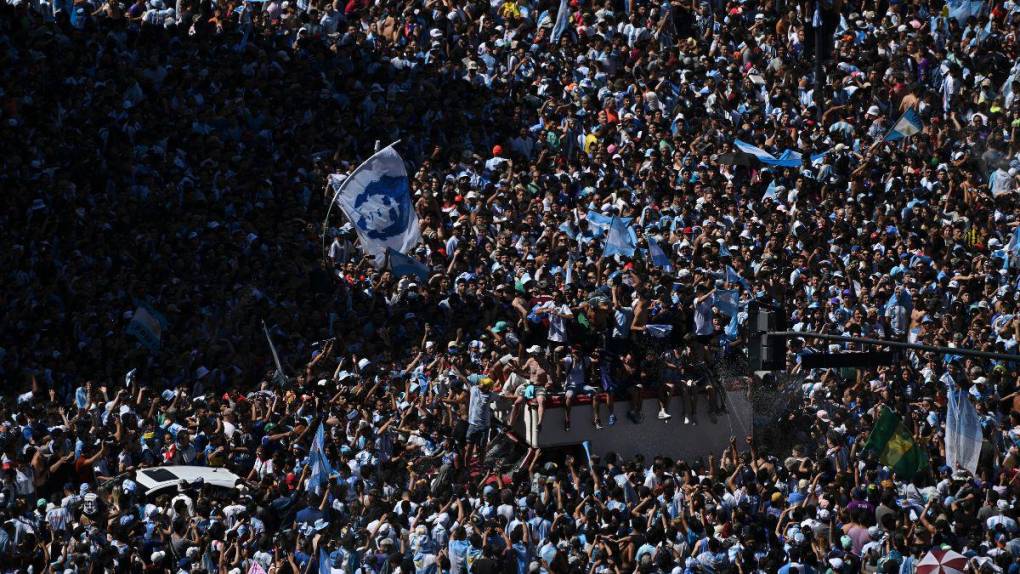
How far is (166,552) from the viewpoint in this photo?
24.2 meters

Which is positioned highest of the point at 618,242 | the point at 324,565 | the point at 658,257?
the point at 618,242

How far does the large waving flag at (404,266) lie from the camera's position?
3189 centimetres

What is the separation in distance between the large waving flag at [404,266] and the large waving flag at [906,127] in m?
7.59

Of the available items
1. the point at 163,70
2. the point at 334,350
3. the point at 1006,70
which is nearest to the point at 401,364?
the point at 334,350

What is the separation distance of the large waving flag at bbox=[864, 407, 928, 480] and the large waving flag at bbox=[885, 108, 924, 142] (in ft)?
30.1

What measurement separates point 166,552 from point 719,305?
881 cm

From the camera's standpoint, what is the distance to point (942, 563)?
21.7 metres

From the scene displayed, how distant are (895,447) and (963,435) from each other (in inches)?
31.6

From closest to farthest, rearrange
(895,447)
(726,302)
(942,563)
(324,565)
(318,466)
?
(942,563)
(324,565)
(318,466)
(895,447)
(726,302)

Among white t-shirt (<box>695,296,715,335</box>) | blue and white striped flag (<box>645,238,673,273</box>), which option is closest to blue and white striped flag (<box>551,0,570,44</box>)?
blue and white striped flag (<box>645,238,673,273</box>)

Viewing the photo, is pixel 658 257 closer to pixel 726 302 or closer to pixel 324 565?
pixel 726 302

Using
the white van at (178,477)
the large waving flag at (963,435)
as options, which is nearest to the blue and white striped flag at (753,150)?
the large waving flag at (963,435)

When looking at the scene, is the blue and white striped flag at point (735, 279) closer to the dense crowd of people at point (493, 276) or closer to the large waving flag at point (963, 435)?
the dense crowd of people at point (493, 276)

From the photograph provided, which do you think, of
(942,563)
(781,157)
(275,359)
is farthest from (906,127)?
(942,563)
